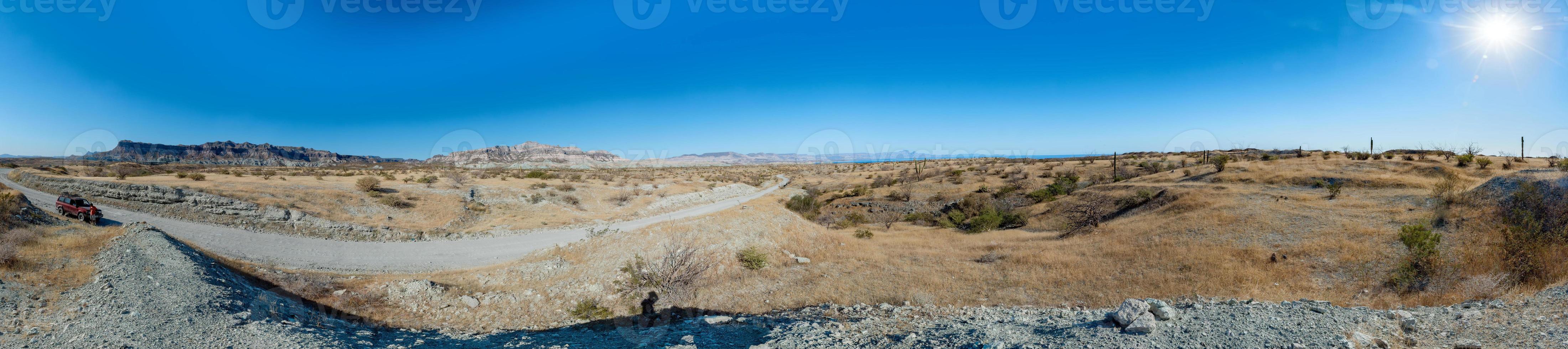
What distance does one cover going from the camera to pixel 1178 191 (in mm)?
20328

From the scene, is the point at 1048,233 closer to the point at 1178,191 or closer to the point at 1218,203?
the point at 1218,203

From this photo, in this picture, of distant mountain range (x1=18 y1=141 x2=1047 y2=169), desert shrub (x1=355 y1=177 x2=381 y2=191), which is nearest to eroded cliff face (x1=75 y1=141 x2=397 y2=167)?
distant mountain range (x1=18 y1=141 x2=1047 y2=169)

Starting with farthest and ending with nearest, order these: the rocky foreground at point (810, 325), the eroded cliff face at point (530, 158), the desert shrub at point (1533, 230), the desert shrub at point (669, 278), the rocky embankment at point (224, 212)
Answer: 1. the eroded cliff face at point (530, 158)
2. the rocky embankment at point (224, 212)
3. the desert shrub at point (669, 278)
4. the desert shrub at point (1533, 230)
5. the rocky foreground at point (810, 325)

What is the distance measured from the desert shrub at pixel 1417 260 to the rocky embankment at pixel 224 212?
92.9 feet

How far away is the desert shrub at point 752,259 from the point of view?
14164 mm

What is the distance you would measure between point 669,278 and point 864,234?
32.9 ft

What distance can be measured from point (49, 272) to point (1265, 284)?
77.1 feet

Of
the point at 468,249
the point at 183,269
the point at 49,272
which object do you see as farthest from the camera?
the point at 468,249

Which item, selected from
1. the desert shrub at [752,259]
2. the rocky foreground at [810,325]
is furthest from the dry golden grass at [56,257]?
the desert shrub at [752,259]

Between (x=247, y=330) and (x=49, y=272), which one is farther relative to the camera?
(x=49, y=272)

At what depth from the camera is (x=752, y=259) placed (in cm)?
1437

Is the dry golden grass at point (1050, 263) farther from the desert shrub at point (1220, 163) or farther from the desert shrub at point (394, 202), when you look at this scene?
the desert shrub at point (394, 202)

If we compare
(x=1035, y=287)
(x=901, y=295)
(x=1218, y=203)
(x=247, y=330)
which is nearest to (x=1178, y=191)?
(x=1218, y=203)

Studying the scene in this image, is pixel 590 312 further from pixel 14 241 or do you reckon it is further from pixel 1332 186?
pixel 1332 186
